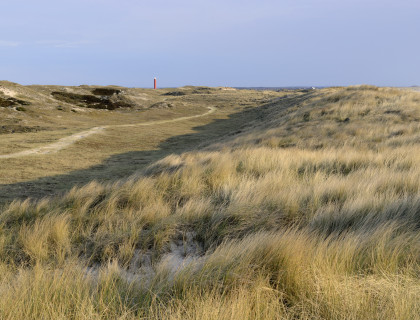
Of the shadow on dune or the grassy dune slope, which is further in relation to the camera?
the shadow on dune

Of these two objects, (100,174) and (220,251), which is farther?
(100,174)

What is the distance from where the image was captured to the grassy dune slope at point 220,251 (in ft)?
6.52

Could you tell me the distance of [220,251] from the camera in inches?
103

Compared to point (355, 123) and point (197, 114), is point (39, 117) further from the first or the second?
point (355, 123)

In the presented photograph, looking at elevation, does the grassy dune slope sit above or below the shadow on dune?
above

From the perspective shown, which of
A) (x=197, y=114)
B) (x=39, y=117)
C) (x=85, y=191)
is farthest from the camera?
(x=197, y=114)

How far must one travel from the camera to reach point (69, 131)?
24.3m

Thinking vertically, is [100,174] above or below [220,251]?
below

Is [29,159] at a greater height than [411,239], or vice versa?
[411,239]

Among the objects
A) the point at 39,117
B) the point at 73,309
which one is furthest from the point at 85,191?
the point at 39,117

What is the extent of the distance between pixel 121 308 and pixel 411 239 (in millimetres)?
2574

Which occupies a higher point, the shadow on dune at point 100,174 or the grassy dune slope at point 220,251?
the grassy dune slope at point 220,251

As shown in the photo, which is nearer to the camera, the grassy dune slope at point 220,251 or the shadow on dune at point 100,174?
the grassy dune slope at point 220,251

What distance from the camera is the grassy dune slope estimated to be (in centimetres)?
199
